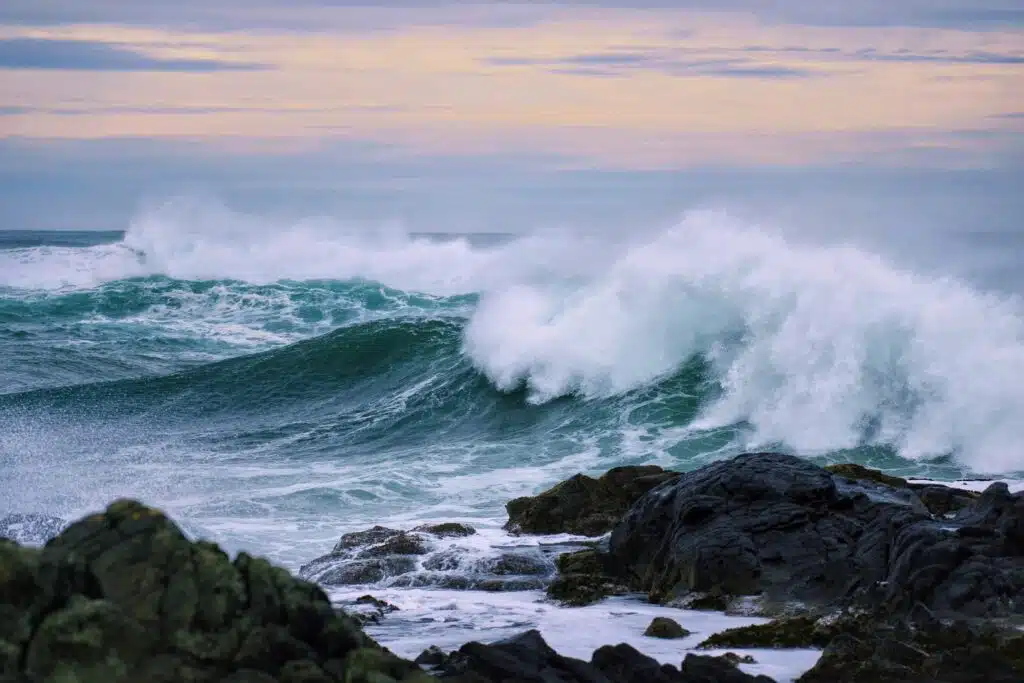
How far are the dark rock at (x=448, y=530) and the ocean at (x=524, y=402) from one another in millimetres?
164

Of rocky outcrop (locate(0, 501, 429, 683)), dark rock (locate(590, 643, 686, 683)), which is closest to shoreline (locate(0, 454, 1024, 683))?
dark rock (locate(590, 643, 686, 683))

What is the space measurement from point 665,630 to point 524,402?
11.3m

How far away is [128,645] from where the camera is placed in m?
3.21

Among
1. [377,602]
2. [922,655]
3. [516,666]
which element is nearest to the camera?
[516,666]

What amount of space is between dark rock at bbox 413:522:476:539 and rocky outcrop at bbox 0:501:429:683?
6.05 m

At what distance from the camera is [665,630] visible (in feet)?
21.6

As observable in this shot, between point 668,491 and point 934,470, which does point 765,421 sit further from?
point 668,491

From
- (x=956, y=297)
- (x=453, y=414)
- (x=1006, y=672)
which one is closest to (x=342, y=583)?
(x=1006, y=672)

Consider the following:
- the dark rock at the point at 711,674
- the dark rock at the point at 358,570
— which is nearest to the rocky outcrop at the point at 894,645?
the dark rock at the point at 711,674

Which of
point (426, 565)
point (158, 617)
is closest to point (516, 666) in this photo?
point (158, 617)

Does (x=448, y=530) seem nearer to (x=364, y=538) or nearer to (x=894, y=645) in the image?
(x=364, y=538)

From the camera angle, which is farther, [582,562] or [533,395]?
[533,395]

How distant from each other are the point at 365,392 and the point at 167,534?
16466 mm

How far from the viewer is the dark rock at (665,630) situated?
259 inches
